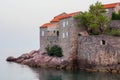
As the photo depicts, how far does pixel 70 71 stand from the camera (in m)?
52.1

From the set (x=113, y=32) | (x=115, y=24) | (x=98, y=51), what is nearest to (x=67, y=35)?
(x=98, y=51)

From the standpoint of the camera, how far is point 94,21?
55.8 metres

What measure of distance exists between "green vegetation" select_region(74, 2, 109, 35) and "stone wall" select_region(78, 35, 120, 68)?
2.26 metres

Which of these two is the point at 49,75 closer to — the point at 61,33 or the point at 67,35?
the point at 67,35

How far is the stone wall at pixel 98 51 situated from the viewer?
2026 inches

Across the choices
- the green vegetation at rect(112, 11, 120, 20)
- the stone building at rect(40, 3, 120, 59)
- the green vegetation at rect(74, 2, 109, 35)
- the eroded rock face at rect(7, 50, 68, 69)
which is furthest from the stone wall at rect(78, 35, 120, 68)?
the green vegetation at rect(112, 11, 120, 20)

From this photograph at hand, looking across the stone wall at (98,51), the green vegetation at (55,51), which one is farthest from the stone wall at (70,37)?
the stone wall at (98,51)

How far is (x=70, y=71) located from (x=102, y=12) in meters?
10.9

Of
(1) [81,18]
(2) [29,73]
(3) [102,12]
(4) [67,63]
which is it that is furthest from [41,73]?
(3) [102,12]

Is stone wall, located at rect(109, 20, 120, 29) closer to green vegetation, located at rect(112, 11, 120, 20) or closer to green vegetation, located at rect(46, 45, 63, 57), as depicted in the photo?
green vegetation, located at rect(112, 11, 120, 20)

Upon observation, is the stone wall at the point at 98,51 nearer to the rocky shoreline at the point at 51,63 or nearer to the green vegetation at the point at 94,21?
the rocky shoreline at the point at 51,63

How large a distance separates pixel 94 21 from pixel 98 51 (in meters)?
5.17

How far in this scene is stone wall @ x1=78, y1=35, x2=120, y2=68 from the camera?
5147 cm

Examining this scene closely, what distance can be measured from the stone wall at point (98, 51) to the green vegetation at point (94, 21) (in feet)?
7.41
